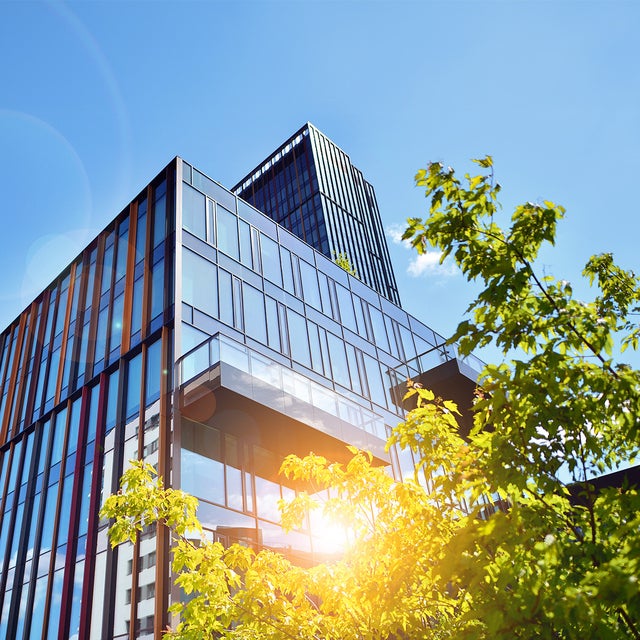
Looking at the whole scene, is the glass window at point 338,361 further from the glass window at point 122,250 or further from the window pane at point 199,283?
the glass window at point 122,250

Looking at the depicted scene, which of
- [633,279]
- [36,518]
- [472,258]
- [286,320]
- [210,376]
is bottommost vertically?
[472,258]

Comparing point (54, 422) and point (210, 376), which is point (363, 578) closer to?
point (210, 376)

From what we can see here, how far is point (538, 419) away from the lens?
436 centimetres

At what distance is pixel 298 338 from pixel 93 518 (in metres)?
9.79

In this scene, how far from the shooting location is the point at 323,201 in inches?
2734

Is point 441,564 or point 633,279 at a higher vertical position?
point 633,279

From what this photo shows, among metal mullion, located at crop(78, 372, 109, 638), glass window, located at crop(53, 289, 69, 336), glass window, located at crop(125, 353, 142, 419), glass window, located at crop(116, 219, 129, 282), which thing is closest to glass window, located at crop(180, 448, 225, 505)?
glass window, located at crop(125, 353, 142, 419)

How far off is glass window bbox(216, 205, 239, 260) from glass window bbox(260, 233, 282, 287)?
1484 mm

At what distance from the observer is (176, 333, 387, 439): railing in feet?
55.3

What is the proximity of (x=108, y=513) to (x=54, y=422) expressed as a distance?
1633 centimetres

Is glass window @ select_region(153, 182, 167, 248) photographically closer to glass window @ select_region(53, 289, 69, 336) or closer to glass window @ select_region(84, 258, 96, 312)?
glass window @ select_region(84, 258, 96, 312)

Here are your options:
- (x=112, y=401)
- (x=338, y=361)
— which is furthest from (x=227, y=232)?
(x=112, y=401)

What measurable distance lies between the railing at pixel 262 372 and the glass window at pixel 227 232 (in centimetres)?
574

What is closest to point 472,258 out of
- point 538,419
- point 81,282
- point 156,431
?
point 538,419
